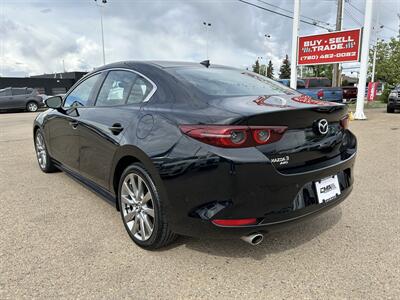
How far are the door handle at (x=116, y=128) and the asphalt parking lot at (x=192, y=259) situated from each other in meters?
0.93

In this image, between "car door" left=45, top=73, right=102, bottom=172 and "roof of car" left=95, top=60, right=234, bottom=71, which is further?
"car door" left=45, top=73, right=102, bottom=172

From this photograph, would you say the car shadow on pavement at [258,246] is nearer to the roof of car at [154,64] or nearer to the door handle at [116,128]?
the door handle at [116,128]

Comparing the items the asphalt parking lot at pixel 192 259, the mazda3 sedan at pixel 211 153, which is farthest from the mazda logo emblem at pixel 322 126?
the asphalt parking lot at pixel 192 259

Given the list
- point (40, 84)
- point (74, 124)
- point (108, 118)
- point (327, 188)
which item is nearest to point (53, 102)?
point (74, 124)

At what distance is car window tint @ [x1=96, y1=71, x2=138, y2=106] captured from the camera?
316cm

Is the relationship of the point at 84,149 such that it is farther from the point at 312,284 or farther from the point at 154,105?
the point at 312,284

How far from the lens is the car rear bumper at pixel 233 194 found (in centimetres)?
217

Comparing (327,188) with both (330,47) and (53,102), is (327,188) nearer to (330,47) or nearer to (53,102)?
(53,102)

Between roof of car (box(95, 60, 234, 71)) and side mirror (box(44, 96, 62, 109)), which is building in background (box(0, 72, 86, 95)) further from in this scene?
roof of car (box(95, 60, 234, 71))

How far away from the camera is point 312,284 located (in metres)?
2.34

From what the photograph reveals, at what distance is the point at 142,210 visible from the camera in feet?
9.11

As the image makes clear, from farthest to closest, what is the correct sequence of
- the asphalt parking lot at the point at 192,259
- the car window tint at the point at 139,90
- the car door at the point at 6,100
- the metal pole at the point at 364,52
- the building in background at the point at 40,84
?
the building in background at the point at 40,84 → the car door at the point at 6,100 → the metal pole at the point at 364,52 → the car window tint at the point at 139,90 → the asphalt parking lot at the point at 192,259

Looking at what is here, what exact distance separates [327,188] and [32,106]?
854 inches

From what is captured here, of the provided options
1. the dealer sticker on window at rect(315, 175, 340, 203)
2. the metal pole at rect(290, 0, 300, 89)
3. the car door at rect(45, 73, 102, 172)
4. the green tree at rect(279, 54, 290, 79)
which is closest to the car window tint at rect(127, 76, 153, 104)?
the car door at rect(45, 73, 102, 172)
